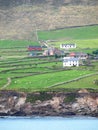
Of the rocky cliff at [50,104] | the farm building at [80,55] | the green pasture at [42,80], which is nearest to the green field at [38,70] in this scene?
the green pasture at [42,80]

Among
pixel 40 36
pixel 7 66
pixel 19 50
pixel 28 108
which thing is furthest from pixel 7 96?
pixel 40 36

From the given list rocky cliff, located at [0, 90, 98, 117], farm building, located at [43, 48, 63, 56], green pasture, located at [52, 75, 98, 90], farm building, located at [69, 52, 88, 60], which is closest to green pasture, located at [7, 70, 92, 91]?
green pasture, located at [52, 75, 98, 90]

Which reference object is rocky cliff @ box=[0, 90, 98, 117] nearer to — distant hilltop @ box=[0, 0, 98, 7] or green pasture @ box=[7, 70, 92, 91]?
green pasture @ box=[7, 70, 92, 91]

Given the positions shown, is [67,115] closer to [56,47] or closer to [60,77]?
[60,77]

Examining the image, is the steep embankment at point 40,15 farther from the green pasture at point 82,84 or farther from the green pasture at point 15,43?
the green pasture at point 82,84

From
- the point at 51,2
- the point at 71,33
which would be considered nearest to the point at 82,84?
the point at 71,33

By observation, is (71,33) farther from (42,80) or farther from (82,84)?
(82,84)
